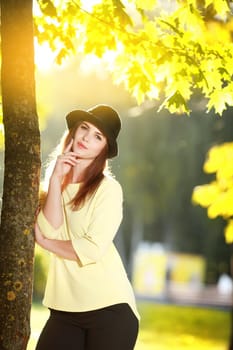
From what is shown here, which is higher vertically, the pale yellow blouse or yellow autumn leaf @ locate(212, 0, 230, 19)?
yellow autumn leaf @ locate(212, 0, 230, 19)

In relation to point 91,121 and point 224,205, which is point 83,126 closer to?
point 91,121

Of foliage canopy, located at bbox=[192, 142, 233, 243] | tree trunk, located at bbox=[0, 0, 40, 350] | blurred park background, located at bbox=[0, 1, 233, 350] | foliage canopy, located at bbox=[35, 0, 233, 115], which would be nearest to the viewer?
tree trunk, located at bbox=[0, 0, 40, 350]

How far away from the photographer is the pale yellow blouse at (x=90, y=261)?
4.22 meters

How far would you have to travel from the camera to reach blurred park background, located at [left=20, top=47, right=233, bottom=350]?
889 inches

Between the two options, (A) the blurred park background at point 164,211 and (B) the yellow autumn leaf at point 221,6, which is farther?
(A) the blurred park background at point 164,211

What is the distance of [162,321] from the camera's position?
21.9 metres

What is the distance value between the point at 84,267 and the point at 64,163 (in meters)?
0.54

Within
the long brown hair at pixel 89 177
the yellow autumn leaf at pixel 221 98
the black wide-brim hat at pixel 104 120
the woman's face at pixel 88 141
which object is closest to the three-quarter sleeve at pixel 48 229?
the long brown hair at pixel 89 177

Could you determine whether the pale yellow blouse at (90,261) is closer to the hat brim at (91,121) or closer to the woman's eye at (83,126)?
the hat brim at (91,121)

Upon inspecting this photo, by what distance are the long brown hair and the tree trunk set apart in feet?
0.61

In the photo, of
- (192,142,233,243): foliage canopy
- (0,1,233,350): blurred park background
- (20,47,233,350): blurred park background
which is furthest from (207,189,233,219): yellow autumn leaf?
(20,47,233,350): blurred park background

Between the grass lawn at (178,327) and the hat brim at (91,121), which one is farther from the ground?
the hat brim at (91,121)

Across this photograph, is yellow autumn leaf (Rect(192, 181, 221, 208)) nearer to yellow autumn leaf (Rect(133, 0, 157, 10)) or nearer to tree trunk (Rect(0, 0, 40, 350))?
yellow autumn leaf (Rect(133, 0, 157, 10))

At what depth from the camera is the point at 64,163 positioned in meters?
4.34
